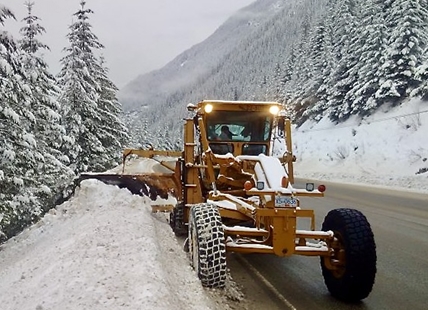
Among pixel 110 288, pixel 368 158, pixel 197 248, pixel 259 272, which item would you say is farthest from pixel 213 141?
pixel 368 158

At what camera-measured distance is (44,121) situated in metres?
19.2

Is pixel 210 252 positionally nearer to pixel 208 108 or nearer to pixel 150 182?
pixel 208 108

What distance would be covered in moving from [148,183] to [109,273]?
5566 mm

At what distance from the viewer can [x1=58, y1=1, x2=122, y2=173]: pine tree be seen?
2452cm

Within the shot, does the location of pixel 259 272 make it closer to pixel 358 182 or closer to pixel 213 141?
pixel 213 141

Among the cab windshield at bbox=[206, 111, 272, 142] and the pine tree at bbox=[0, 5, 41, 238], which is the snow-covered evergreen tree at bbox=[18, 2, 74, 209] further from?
the cab windshield at bbox=[206, 111, 272, 142]

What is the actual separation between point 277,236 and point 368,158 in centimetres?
2402

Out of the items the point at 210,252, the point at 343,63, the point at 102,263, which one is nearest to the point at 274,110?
the point at 210,252

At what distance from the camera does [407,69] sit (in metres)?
30.2

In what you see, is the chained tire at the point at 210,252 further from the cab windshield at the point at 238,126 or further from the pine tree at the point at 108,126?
the pine tree at the point at 108,126

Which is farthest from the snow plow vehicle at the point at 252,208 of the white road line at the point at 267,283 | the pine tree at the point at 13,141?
the pine tree at the point at 13,141

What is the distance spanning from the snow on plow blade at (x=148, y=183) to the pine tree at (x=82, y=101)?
13447 millimetres


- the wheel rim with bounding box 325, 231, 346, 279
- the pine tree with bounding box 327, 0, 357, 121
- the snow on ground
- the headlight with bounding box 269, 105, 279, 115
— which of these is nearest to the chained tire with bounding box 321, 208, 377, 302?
the wheel rim with bounding box 325, 231, 346, 279

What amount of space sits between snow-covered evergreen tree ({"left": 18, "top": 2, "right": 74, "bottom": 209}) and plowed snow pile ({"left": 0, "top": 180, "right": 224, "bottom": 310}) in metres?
8.76
